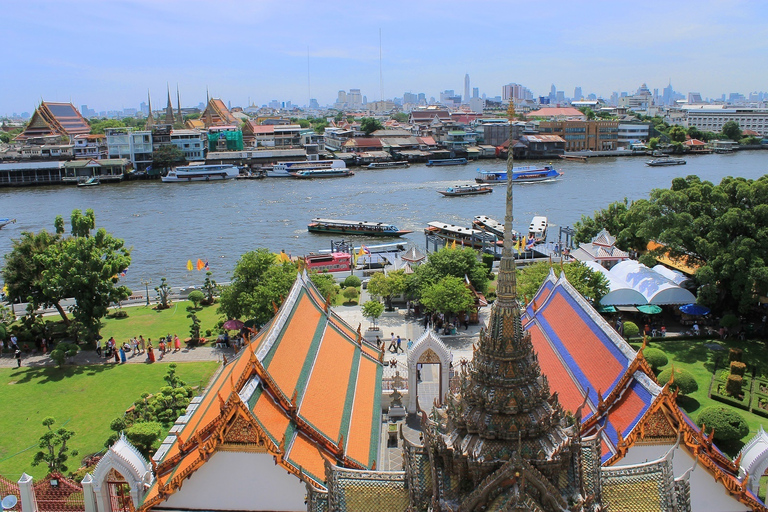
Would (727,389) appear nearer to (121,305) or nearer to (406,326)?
(406,326)

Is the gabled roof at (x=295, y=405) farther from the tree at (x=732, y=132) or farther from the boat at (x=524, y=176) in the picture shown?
the tree at (x=732, y=132)

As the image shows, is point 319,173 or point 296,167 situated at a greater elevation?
point 296,167

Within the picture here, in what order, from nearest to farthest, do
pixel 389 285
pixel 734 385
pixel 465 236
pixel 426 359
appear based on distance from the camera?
pixel 426 359 < pixel 734 385 < pixel 389 285 < pixel 465 236

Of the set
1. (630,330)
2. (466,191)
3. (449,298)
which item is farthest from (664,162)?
(449,298)

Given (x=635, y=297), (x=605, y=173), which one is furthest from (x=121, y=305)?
(x=605, y=173)

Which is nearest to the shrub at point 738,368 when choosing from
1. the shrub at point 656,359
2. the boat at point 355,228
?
the shrub at point 656,359

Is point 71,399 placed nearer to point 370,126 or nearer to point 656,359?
point 656,359

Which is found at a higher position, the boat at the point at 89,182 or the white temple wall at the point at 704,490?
the boat at the point at 89,182
